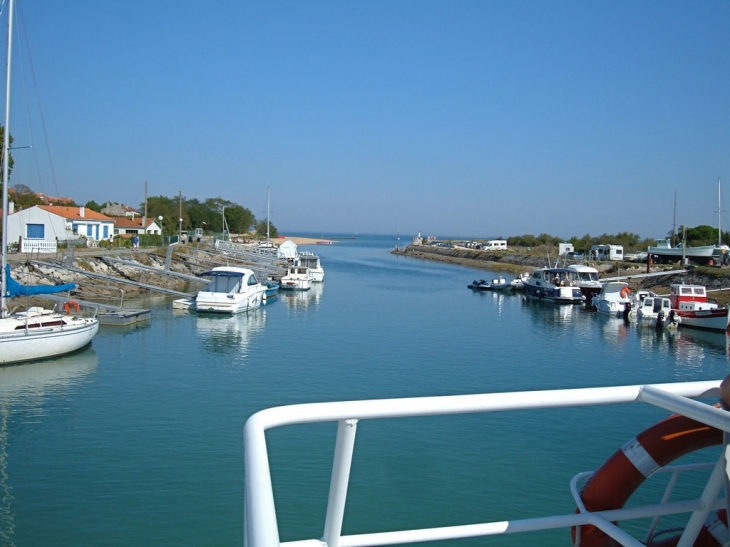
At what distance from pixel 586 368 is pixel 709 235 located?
70.6m

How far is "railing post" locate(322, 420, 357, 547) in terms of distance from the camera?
233 centimetres

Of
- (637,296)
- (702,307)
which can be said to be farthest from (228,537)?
(637,296)

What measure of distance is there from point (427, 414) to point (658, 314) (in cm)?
3915

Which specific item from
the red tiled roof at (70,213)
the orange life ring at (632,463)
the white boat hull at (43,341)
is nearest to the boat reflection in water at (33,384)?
the white boat hull at (43,341)

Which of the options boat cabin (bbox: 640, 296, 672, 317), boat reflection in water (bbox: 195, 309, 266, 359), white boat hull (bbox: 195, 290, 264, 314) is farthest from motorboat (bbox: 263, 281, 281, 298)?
boat cabin (bbox: 640, 296, 672, 317)

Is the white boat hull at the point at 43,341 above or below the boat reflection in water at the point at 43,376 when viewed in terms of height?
above

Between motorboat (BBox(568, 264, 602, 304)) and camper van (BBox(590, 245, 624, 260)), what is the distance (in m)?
25.1

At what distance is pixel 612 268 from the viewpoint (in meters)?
69.1

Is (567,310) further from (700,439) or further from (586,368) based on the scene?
(700,439)

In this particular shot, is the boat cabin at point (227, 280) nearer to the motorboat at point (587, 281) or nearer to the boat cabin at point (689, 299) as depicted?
the boat cabin at point (689, 299)

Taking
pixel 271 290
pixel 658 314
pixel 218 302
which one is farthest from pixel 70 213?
pixel 658 314

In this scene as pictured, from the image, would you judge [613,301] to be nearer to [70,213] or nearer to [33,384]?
[33,384]

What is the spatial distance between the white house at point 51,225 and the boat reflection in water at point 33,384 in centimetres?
2550

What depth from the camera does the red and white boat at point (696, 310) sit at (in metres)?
36.1
